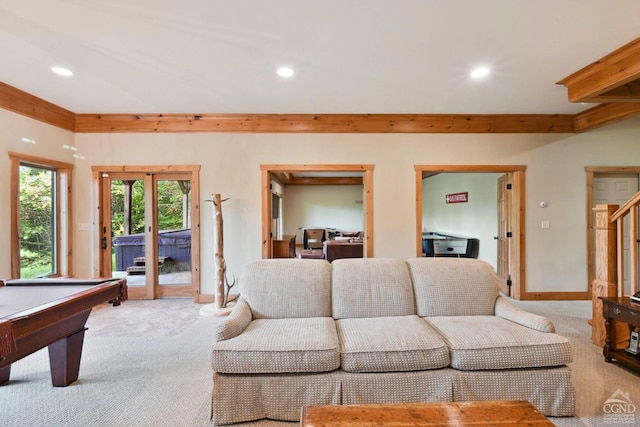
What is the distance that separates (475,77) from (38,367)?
198 inches

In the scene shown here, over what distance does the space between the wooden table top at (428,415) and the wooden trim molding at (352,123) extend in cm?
369

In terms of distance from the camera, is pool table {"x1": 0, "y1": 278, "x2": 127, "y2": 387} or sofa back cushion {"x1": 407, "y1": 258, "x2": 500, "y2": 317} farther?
sofa back cushion {"x1": 407, "y1": 258, "x2": 500, "y2": 317}

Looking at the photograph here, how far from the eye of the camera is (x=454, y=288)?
2.50 metres

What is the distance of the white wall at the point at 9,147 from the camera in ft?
10.8

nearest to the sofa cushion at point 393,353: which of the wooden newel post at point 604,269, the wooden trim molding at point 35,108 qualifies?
the wooden newel post at point 604,269

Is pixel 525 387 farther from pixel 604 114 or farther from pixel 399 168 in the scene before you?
pixel 604 114

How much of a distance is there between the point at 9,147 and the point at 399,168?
488cm

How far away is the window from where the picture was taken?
11.3ft

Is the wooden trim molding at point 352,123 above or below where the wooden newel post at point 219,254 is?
above

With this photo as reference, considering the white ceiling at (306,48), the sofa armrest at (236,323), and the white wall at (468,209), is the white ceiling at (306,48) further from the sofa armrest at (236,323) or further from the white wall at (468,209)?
the white wall at (468,209)

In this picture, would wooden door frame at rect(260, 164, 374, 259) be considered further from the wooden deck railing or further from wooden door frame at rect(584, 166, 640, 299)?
wooden door frame at rect(584, 166, 640, 299)

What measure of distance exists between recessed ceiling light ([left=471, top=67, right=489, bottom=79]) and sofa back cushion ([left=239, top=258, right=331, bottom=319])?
2525mm

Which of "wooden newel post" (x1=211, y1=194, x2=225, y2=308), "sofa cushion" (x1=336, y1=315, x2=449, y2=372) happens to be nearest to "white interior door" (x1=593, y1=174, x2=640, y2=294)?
"sofa cushion" (x1=336, y1=315, x2=449, y2=372)

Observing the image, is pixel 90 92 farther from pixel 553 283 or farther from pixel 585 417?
pixel 553 283
